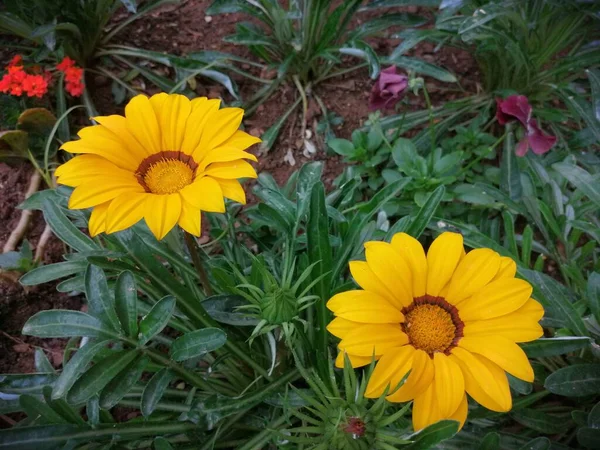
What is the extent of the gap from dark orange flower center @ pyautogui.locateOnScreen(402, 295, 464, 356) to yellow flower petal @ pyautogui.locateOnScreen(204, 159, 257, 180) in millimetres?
387

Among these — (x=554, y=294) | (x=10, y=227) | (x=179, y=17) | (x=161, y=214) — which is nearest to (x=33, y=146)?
(x=10, y=227)

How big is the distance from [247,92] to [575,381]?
5.01 feet

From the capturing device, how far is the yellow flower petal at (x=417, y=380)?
87 cm

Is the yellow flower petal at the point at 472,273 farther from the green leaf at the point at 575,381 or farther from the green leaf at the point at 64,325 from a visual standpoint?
the green leaf at the point at 64,325

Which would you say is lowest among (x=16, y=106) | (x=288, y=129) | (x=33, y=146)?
(x=288, y=129)

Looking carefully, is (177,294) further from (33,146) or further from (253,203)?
(33,146)

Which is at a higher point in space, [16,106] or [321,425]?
[16,106]

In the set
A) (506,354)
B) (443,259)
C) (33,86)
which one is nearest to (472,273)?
(443,259)

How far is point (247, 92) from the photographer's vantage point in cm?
212

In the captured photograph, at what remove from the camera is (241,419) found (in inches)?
48.3

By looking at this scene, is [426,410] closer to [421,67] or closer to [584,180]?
[584,180]

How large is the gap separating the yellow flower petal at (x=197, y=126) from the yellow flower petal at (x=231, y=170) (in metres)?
0.07

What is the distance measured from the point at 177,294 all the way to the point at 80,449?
0.37 metres

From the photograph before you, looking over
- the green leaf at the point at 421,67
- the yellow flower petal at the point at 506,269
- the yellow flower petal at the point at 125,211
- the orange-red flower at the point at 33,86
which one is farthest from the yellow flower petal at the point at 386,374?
the orange-red flower at the point at 33,86
